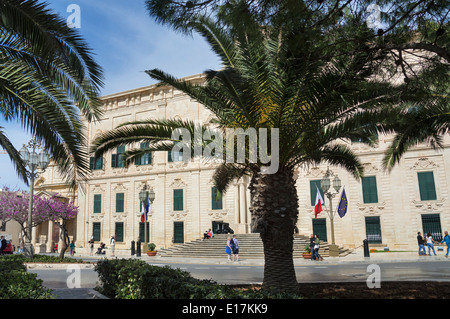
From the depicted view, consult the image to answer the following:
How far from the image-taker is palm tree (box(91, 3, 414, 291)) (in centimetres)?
814

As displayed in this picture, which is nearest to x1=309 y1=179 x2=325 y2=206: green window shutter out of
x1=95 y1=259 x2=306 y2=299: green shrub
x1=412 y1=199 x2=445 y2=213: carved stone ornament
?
x1=412 y1=199 x2=445 y2=213: carved stone ornament

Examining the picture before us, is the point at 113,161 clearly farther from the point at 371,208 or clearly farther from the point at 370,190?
the point at 371,208

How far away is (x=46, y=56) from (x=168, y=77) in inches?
132

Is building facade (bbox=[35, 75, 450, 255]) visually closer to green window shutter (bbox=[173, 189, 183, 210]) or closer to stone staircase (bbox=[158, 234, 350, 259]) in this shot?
green window shutter (bbox=[173, 189, 183, 210])

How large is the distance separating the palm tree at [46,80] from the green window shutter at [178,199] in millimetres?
26644

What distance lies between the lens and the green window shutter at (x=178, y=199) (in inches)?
1358

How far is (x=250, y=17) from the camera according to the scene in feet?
23.2

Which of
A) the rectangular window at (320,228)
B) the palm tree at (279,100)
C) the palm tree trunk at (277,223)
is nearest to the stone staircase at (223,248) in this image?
the rectangular window at (320,228)

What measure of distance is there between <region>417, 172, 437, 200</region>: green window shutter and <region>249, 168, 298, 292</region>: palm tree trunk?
2128 cm

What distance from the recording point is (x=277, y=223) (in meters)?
8.80

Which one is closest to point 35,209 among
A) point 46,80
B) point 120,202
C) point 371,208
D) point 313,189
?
point 120,202

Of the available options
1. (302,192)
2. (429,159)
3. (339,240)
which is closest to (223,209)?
(302,192)

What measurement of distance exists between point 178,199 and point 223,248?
854cm

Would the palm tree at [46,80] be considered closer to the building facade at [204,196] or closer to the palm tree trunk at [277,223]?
the palm tree trunk at [277,223]
